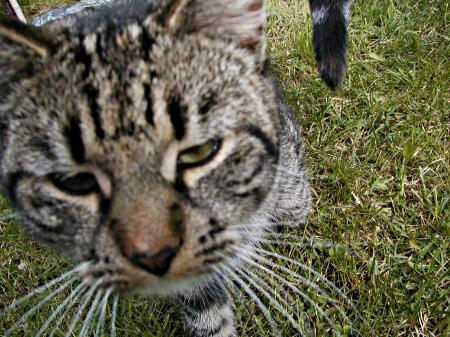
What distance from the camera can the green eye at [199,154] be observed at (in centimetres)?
142

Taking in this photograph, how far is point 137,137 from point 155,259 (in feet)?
1.05

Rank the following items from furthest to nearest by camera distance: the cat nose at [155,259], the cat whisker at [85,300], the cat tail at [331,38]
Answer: the cat tail at [331,38] < the cat whisker at [85,300] < the cat nose at [155,259]

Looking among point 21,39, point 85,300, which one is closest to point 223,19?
point 21,39

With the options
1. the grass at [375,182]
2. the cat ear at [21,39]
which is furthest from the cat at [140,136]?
the grass at [375,182]

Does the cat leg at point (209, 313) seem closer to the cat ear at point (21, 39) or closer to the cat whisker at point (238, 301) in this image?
the cat whisker at point (238, 301)

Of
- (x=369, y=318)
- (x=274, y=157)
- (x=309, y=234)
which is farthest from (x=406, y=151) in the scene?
(x=274, y=157)

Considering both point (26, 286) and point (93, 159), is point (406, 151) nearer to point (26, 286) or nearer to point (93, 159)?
point (93, 159)

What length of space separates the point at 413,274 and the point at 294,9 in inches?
81.8

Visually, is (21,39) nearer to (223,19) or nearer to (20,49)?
(20,49)

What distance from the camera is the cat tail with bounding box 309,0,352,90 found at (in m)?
2.18

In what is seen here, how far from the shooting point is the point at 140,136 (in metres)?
1.35

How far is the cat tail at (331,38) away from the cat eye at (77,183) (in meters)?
1.18

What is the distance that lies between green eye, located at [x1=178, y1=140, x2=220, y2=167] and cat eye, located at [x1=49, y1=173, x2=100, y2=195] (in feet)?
0.82

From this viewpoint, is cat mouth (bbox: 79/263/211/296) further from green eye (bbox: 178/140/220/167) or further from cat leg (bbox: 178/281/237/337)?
cat leg (bbox: 178/281/237/337)
